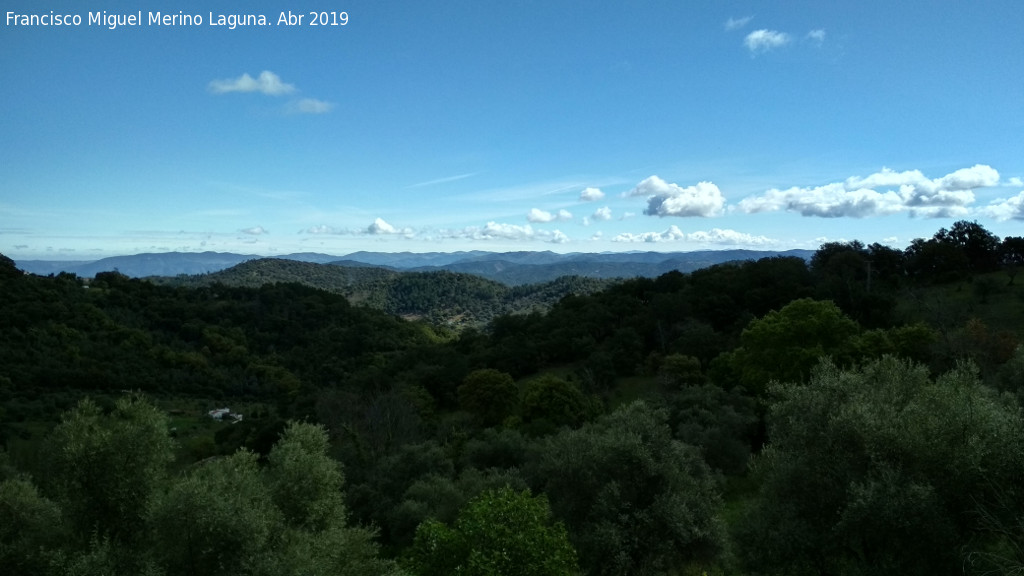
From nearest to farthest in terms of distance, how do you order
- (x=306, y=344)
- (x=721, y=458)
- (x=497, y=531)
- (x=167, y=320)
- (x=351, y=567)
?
(x=497, y=531)
(x=351, y=567)
(x=721, y=458)
(x=167, y=320)
(x=306, y=344)

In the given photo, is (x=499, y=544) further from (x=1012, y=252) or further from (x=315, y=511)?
(x=1012, y=252)

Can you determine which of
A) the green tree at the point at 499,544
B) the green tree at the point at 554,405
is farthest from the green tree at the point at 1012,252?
the green tree at the point at 499,544

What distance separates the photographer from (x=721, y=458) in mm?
29531

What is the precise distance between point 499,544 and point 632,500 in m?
5.65

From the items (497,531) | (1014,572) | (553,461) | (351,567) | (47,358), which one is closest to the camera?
(1014,572)

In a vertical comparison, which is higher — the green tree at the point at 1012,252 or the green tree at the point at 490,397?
the green tree at the point at 1012,252

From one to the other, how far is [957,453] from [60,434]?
19599 mm

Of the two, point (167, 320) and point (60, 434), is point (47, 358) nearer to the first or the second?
point (167, 320)

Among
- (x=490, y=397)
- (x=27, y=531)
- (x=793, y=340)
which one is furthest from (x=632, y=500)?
(x=490, y=397)

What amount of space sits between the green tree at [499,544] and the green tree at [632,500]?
2.00 metres

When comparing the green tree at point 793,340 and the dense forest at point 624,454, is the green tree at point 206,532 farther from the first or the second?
the green tree at point 793,340

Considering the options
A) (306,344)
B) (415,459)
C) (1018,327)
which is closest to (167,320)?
(306,344)

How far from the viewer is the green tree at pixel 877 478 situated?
11.2 m

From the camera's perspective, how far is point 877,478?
1204cm
